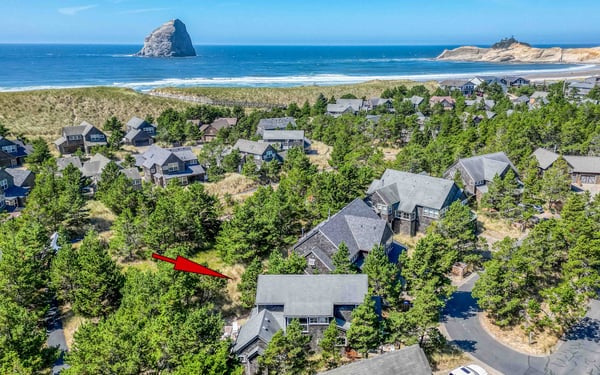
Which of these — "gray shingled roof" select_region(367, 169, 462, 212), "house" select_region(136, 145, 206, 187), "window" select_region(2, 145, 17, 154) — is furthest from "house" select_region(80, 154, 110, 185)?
"gray shingled roof" select_region(367, 169, 462, 212)

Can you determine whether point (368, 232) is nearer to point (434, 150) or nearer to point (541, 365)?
point (541, 365)

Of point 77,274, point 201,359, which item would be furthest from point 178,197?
point 201,359

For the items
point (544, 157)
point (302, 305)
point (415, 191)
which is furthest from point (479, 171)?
point (302, 305)

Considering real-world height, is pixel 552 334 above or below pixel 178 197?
below

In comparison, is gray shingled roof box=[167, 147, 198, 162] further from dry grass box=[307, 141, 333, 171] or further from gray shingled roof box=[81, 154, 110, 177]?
dry grass box=[307, 141, 333, 171]

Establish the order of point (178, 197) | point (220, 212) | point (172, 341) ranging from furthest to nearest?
point (220, 212) → point (178, 197) → point (172, 341)

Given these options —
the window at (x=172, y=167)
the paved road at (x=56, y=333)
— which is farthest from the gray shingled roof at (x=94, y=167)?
the paved road at (x=56, y=333)

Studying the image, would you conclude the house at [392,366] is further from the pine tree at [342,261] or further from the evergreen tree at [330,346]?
the pine tree at [342,261]
